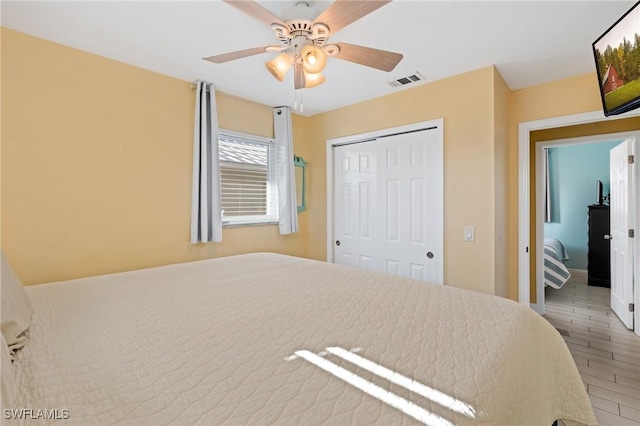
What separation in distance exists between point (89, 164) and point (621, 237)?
5.10m

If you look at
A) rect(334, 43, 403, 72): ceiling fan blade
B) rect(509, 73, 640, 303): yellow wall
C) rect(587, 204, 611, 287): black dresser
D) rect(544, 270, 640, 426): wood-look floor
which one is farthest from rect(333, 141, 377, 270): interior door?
rect(587, 204, 611, 287): black dresser

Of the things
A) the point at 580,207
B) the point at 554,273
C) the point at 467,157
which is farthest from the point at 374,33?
the point at 580,207

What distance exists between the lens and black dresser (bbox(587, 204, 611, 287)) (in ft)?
14.8

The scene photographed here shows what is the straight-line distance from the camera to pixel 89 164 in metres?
2.11

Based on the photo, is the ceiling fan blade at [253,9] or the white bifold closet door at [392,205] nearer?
the ceiling fan blade at [253,9]

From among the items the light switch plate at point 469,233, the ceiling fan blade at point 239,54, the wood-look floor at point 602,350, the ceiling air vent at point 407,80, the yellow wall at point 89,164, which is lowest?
the wood-look floor at point 602,350

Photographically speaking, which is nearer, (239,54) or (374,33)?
(239,54)

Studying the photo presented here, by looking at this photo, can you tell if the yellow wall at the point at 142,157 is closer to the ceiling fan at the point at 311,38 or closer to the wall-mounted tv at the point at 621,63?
the wall-mounted tv at the point at 621,63

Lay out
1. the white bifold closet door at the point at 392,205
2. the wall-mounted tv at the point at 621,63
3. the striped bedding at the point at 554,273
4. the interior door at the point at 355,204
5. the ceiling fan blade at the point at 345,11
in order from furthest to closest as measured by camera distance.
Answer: the striped bedding at the point at 554,273 → the interior door at the point at 355,204 → the white bifold closet door at the point at 392,205 → the wall-mounted tv at the point at 621,63 → the ceiling fan blade at the point at 345,11

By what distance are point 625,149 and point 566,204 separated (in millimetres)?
3026

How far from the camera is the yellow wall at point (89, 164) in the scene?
184 centimetres

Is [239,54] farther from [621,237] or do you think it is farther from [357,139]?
[621,237]

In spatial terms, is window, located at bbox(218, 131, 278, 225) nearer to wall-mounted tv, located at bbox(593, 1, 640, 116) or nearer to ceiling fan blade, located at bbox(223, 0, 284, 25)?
ceiling fan blade, located at bbox(223, 0, 284, 25)

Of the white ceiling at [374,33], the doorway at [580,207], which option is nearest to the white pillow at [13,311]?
the white ceiling at [374,33]
